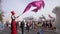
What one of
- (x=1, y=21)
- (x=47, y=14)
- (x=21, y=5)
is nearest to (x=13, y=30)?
(x=1, y=21)

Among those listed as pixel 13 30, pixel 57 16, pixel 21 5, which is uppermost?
pixel 21 5

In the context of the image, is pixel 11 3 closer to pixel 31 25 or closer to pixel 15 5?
pixel 15 5

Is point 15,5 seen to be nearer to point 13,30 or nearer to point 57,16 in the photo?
point 13,30

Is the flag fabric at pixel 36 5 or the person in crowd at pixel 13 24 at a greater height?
the flag fabric at pixel 36 5

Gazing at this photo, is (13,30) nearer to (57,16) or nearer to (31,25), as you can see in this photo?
(31,25)

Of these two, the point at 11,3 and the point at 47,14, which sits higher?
the point at 11,3

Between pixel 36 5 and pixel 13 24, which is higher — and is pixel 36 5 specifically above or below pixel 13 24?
above

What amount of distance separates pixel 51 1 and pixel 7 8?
1.32 ft

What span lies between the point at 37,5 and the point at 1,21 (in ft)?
1.16

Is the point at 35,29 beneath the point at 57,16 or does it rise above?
beneath

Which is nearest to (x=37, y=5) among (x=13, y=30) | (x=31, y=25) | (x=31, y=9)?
(x=31, y=9)

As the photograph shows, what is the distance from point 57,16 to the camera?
174 cm

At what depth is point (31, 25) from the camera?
1709 mm

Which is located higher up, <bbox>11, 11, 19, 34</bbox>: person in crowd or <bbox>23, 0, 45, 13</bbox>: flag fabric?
<bbox>23, 0, 45, 13</bbox>: flag fabric
